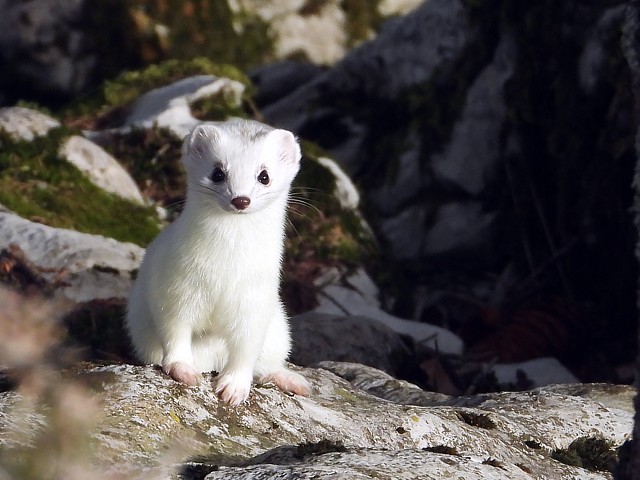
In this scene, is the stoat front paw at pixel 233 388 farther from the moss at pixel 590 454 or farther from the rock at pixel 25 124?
the rock at pixel 25 124

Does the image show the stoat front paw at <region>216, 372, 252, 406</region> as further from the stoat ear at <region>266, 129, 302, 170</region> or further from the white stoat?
the stoat ear at <region>266, 129, 302, 170</region>

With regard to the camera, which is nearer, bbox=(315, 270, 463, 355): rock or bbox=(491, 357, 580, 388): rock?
bbox=(491, 357, 580, 388): rock

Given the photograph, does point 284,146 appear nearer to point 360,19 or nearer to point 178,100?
point 178,100

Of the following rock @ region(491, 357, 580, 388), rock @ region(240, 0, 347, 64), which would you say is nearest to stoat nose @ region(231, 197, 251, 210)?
rock @ region(491, 357, 580, 388)

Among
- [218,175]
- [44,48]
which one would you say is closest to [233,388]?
[218,175]

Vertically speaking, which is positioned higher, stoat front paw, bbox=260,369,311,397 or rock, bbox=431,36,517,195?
rock, bbox=431,36,517,195

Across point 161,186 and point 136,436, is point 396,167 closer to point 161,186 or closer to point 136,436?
point 161,186

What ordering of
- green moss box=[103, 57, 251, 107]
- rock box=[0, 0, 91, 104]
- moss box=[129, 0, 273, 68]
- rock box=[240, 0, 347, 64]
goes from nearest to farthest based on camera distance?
1. green moss box=[103, 57, 251, 107]
2. rock box=[0, 0, 91, 104]
3. moss box=[129, 0, 273, 68]
4. rock box=[240, 0, 347, 64]
